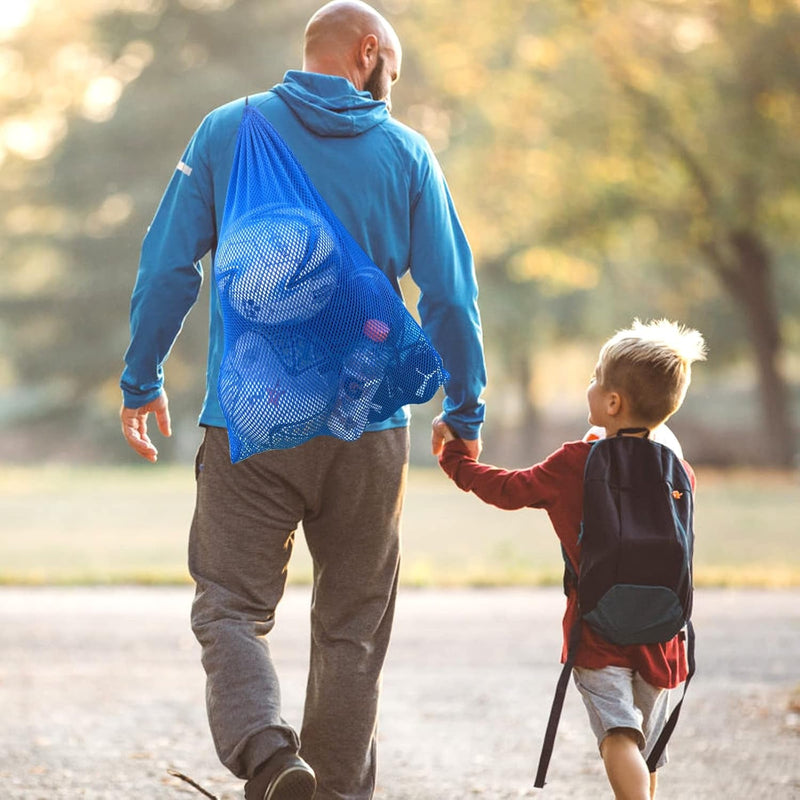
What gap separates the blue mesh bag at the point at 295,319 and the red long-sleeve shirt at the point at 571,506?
0.29m

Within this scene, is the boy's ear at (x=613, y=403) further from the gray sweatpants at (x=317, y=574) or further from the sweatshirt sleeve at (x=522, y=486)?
the gray sweatpants at (x=317, y=574)

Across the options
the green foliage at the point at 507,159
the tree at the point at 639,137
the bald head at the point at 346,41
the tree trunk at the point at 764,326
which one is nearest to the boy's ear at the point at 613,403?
the bald head at the point at 346,41

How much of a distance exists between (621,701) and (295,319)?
1.18 metres

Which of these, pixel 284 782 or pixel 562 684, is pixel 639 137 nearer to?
pixel 562 684

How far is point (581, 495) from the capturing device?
10.7 feet

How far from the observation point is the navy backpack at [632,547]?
3156 millimetres

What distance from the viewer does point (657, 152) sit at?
899 inches

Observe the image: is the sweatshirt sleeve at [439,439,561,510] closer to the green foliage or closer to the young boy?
the young boy

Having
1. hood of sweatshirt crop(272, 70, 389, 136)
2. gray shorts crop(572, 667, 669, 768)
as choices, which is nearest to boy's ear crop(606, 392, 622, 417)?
gray shorts crop(572, 667, 669, 768)

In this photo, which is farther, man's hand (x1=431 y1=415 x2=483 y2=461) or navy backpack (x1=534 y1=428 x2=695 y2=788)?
man's hand (x1=431 y1=415 x2=483 y2=461)

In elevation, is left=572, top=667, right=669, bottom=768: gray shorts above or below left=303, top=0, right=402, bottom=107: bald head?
below

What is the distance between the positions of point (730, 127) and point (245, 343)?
19434mm

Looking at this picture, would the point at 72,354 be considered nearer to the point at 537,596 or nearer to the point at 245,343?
the point at 537,596

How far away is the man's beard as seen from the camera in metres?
3.40
